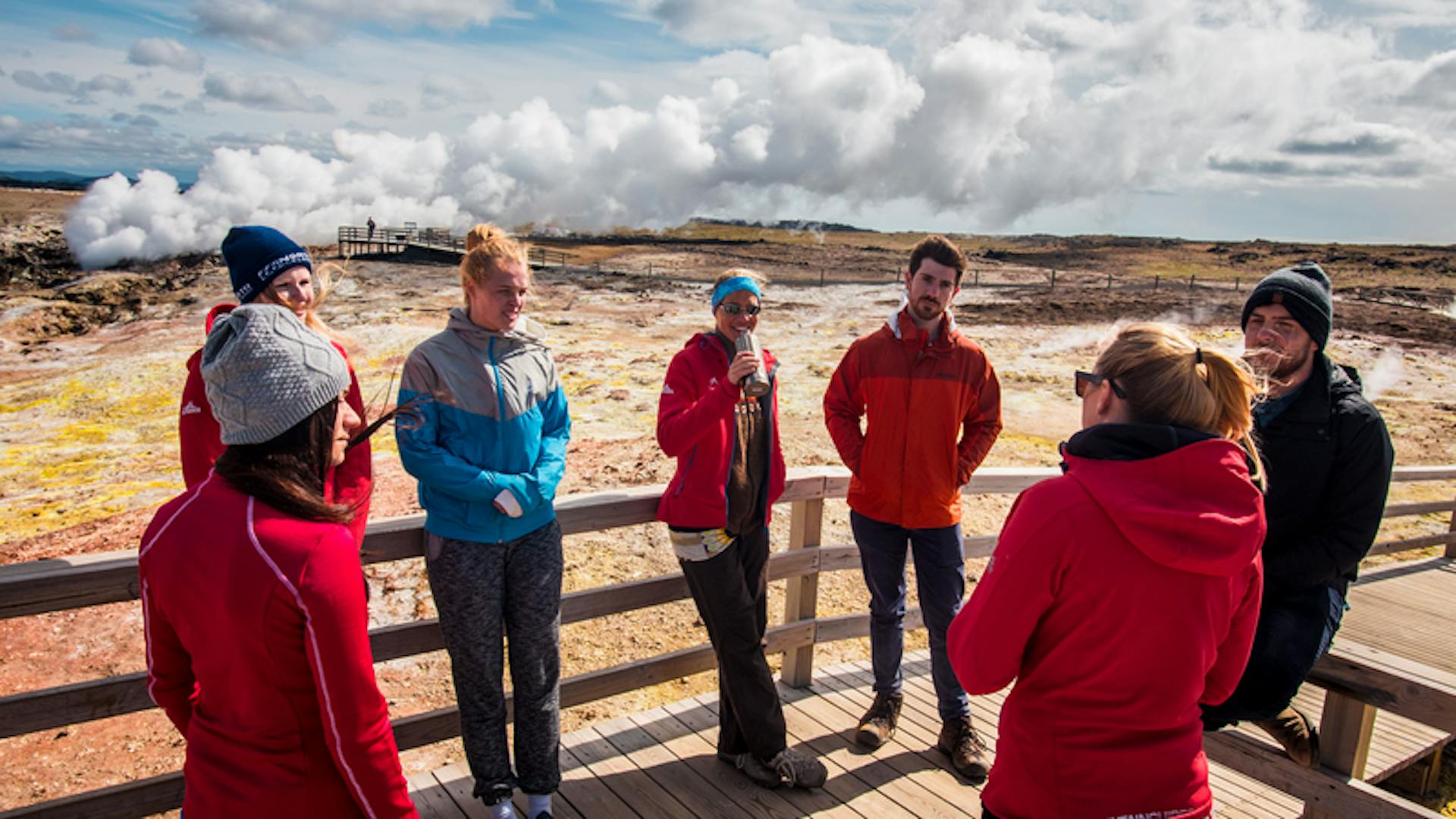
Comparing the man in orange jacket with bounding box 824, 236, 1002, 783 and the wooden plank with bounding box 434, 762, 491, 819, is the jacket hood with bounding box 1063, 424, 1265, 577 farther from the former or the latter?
the wooden plank with bounding box 434, 762, 491, 819

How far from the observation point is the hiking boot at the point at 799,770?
3.12 meters

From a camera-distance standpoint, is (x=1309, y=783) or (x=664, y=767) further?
(x=664, y=767)

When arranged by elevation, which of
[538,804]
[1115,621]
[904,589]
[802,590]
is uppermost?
[1115,621]

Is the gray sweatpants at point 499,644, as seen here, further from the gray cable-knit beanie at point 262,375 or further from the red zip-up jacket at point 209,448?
the gray cable-knit beanie at point 262,375

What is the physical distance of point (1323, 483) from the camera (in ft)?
7.74

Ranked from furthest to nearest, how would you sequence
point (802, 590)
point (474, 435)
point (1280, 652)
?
point (802, 590) → point (474, 435) → point (1280, 652)

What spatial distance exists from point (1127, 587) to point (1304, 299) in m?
1.34

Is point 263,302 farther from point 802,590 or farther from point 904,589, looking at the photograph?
point 904,589

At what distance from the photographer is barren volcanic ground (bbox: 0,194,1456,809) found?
6.54 metres

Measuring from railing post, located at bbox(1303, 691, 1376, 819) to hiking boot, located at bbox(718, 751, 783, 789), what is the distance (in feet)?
5.37

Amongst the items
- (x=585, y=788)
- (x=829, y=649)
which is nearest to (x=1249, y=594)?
(x=585, y=788)

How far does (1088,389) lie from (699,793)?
2064 mm

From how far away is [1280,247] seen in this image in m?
90.2

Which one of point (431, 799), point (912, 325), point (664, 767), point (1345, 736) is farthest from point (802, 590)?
point (1345, 736)
